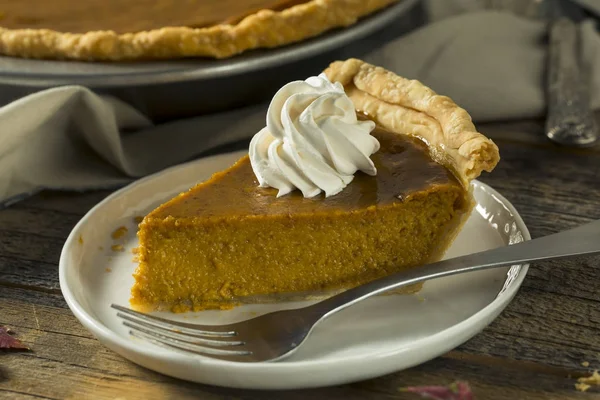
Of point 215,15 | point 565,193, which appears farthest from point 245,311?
point 215,15

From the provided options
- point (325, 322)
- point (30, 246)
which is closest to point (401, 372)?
point (325, 322)

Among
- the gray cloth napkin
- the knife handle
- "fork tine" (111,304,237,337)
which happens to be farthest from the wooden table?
the knife handle

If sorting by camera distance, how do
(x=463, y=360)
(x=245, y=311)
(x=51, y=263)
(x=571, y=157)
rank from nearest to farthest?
(x=463, y=360) < (x=245, y=311) < (x=51, y=263) < (x=571, y=157)

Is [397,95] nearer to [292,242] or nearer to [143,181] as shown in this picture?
[292,242]

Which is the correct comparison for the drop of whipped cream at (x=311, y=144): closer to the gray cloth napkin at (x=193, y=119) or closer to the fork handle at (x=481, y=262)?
the fork handle at (x=481, y=262)

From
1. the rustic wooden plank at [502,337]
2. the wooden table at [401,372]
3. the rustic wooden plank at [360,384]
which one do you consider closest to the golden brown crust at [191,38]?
the wooden table at [401,372]

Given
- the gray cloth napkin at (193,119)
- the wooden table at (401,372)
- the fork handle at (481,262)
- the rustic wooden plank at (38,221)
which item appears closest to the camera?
the wooden table at (401,372)
